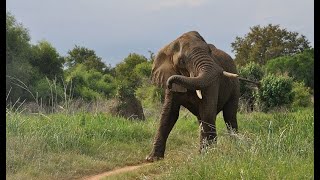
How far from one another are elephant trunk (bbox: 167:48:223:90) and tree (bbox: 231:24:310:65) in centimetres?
3315

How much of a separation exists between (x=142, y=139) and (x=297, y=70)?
1037 inches

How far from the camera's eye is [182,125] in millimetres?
13359

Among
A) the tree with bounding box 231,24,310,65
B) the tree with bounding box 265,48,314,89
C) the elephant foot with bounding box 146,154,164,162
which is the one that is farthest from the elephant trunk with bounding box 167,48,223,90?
the tree with bounding box 231,24,310,65

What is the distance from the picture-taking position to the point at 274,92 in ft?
75.3

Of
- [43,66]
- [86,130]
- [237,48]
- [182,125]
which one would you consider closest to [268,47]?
[237,48]

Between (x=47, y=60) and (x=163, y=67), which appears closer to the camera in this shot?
(x=163, y=67)

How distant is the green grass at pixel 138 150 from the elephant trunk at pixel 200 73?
0.88m

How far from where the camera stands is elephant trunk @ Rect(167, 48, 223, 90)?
810 centimetres

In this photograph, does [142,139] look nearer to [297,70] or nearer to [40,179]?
[40,179]

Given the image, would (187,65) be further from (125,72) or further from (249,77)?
(125,72)

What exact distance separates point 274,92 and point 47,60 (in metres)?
13.3

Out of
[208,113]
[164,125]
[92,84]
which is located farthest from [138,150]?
[92,84]

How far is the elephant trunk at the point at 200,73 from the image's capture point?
8102mm

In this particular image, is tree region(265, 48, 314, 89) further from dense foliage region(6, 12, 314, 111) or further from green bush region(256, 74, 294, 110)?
green bush region(256, 74, 294, 110)
